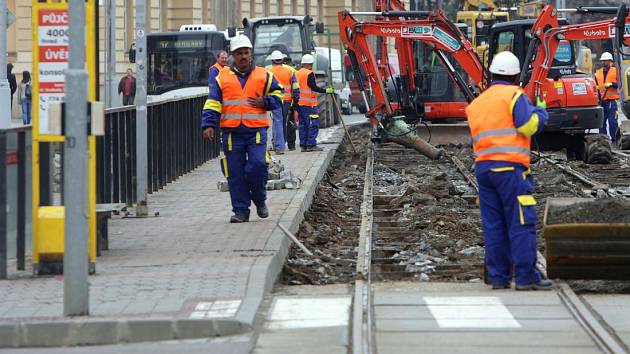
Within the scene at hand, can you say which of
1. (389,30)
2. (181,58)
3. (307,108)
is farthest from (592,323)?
(181,58)

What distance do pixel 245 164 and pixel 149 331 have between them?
5884 millimetres

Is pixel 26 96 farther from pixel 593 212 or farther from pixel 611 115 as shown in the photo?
pixel 593 212

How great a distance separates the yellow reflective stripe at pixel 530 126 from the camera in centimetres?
1116

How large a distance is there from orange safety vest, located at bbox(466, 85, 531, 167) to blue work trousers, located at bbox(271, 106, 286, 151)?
14.1m

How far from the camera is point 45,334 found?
30.5 ft

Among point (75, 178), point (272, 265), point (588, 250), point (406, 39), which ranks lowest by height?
point (272, 265)

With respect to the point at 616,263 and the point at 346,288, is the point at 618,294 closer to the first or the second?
the point at 616,263

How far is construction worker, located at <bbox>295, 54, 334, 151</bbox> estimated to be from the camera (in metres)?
26.6

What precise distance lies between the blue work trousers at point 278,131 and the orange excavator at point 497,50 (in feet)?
7.35

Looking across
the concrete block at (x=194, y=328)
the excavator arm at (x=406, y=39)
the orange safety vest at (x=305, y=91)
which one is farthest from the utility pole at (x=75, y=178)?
the excavator arm at (x=406, y=39)

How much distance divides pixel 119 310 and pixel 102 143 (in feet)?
20.1

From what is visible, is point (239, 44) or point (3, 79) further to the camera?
point (3, 79)

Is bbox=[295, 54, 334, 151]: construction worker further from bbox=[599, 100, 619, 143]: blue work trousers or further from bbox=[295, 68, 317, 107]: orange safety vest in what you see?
bbox=[599, 100, 619, 143]: blue work trousers

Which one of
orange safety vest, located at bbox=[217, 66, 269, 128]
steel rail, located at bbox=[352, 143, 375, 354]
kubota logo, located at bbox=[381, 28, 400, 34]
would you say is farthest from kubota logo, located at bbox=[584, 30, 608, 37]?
orange safety vest, located at bbox=[217, 66, 269, 128]
